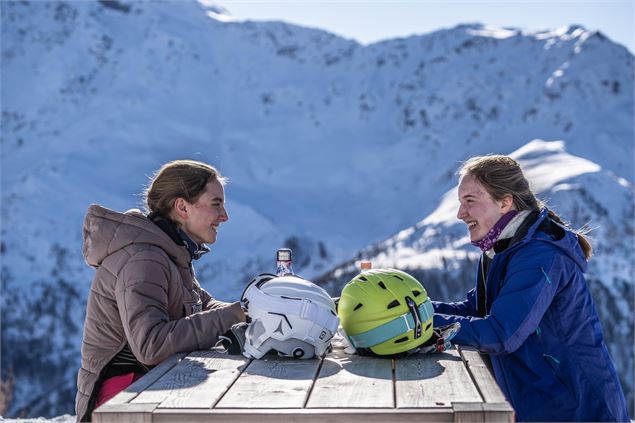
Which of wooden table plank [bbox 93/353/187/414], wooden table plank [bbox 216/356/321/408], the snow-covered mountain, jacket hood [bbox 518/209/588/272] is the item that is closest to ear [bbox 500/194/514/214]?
jacket hood [bbox 518/209/588/272]

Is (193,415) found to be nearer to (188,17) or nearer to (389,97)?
(389,97)

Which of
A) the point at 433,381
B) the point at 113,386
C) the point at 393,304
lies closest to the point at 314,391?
the point at 433,381

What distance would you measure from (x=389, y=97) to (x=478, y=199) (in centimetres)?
3935

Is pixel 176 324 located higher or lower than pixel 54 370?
higher

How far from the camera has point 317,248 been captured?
32781 millimetres

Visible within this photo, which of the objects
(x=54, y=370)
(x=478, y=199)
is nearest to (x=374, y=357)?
(x=478, y=199)

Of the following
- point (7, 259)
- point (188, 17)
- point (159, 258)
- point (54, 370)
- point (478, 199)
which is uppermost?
point (188, 17)

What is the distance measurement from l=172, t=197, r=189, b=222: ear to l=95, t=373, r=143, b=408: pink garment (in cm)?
71

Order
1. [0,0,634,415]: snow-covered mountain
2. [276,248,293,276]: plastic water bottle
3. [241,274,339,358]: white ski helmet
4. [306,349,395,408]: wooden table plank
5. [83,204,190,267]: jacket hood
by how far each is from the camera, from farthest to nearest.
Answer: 1. [0,0,634,415]: snow-covered mountain
2. [276,248,293,276]: plastic water bottle
3. [83,204,190,267]: jacket hood
4. [241,274,339,358]: white ski helmet
5. [306,349,395,408]: wooden table plank

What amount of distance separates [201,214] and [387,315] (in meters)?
1.08

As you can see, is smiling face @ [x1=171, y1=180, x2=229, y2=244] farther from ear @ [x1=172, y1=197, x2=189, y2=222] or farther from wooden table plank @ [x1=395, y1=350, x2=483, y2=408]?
wooden table plank @ [x1=395, y1=350, x2=483, y2=408]

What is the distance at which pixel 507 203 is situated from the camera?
413 cm

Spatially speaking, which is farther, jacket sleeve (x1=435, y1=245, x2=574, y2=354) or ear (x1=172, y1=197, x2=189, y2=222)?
ear (x1=172, y1=197, x2=189, y2=222)

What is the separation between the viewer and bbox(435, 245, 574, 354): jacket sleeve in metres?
3.75
